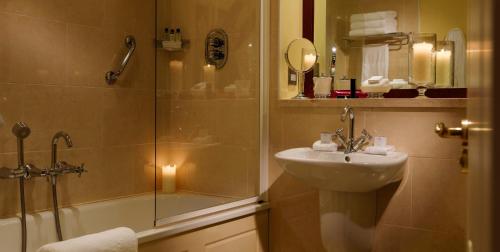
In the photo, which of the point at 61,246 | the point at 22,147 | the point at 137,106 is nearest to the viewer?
the point at 61,246

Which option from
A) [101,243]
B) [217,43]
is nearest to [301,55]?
[217,43]

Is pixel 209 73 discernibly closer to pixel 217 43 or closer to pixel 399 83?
pixel 217 43

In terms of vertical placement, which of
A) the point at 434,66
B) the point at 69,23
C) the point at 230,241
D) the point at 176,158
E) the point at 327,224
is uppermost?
the point at 69,23

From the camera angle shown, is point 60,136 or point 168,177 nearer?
point 60,136

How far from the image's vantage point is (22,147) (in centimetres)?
217

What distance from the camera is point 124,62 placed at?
2.70 metres

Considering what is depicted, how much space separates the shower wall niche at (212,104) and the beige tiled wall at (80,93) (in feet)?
1.00

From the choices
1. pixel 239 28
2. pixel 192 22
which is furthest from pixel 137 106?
pixel 239 28

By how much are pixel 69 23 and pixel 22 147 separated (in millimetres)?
716

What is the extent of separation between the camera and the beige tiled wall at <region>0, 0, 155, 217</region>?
7.31 ft

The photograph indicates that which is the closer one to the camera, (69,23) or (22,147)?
(22,147)

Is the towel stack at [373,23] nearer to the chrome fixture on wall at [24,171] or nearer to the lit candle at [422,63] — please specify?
the lit candle at [422,63]

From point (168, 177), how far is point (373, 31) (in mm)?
1380

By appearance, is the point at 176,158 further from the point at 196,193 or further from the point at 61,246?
the point at 61,246
